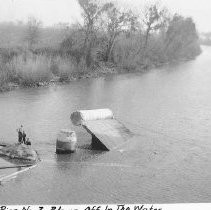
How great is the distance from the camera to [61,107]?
28891mm

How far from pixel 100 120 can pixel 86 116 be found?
1.07m

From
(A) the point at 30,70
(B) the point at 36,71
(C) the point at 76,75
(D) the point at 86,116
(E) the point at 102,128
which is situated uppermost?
(D) the point at 86,116

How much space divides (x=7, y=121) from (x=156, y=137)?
26.8ft

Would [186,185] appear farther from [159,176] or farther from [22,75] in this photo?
[22,75]

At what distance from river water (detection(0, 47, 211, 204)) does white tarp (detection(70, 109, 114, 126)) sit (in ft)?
3.39

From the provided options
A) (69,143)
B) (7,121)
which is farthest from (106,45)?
(69,143)

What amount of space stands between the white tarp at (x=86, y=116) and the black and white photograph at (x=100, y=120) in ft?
0.16

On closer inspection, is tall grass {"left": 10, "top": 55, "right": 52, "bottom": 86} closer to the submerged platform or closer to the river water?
the river water

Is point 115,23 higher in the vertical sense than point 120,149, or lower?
higher

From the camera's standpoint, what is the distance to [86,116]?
21.6m

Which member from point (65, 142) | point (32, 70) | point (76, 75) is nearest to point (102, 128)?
point (65, 142)

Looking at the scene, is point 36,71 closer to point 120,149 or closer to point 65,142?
point 120,149

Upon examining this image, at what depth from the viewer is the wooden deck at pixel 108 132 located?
803 inches

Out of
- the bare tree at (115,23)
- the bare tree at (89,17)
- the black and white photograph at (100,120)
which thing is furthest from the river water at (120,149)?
the bare tree at (115,23)
